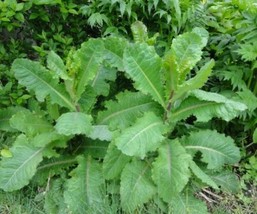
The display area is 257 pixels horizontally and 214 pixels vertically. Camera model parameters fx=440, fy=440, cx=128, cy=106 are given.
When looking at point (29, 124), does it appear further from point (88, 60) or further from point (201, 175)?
point (201, 175)

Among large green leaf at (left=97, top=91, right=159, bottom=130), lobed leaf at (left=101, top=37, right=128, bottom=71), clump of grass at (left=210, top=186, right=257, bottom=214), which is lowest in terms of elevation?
clump of grass at (left=210, top=186, right=257, bottom=214)

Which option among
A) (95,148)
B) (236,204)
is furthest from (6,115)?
(236,204)

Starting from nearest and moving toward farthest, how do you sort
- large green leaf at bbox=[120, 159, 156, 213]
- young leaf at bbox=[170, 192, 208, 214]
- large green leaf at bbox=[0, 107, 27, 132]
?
large green leaf at bbox=[120, 159, 156, 213] → young leaf at bbox=[170, 192, 208, 214] → large green leaf at bbox=[0, 107, 27, 132]

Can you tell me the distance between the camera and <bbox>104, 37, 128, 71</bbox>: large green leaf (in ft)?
12.2

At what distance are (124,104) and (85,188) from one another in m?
0.78

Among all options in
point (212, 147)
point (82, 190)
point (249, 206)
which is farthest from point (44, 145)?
point (249, 206)

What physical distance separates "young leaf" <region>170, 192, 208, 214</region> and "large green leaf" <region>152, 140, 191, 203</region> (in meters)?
0.14

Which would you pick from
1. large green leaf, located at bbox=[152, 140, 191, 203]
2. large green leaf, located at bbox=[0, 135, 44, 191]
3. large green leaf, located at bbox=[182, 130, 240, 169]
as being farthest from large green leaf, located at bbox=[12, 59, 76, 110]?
large green leaf, located at bbox=[182, 130, 240, 169]

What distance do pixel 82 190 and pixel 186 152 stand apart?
2.96 feet

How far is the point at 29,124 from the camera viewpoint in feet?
A: 12.4

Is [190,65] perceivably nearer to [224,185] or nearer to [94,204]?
[224,185]

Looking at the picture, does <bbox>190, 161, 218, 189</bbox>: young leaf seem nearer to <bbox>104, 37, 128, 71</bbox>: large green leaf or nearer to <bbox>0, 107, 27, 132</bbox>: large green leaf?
<bbox>104, 37, 128, 71</bbox>: large green leaf

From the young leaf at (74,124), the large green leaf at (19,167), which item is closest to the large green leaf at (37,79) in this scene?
the young leaf at (74,124)

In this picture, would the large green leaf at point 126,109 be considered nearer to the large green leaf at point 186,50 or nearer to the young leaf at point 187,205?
the large green leaf at point 186,50
